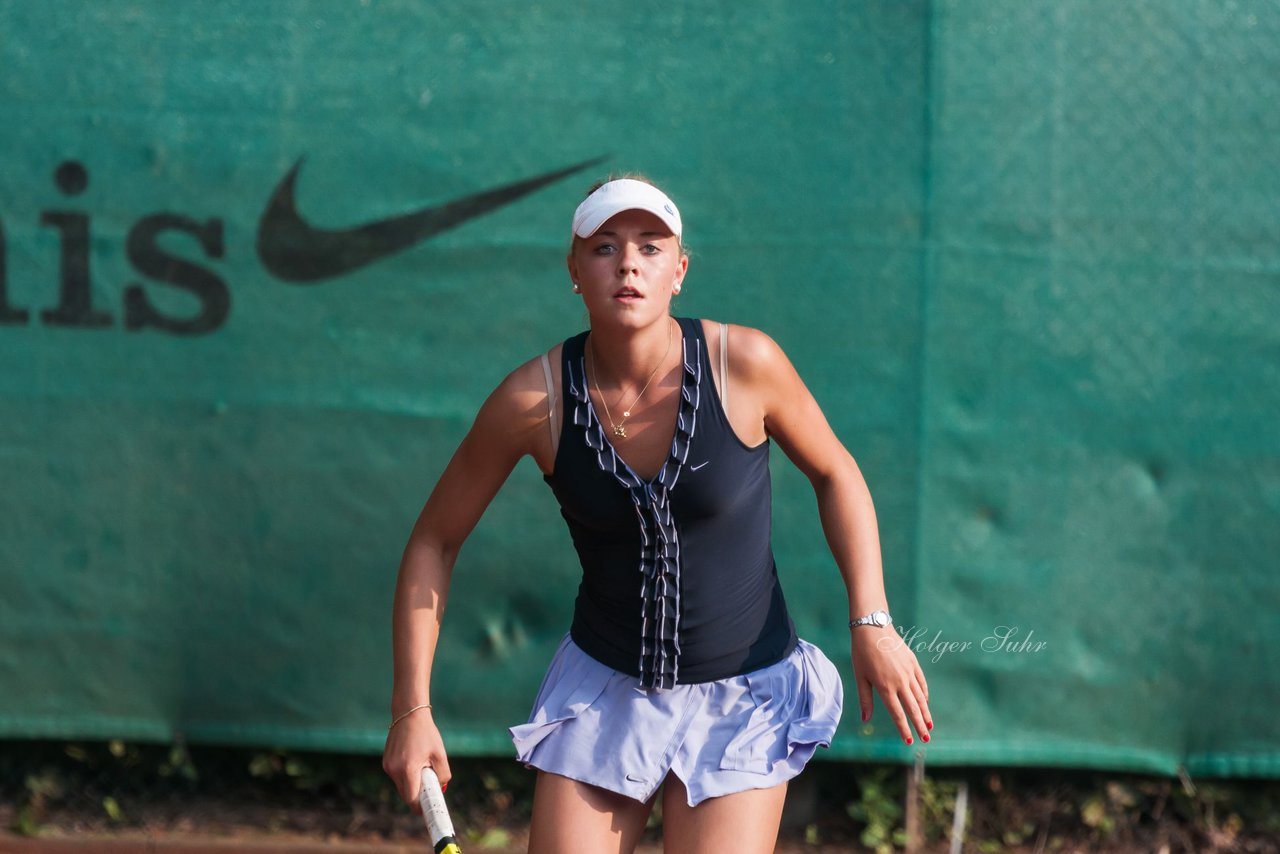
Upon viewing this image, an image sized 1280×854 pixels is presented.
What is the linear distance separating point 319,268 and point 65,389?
2.51 feet

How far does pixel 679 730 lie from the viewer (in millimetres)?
2615

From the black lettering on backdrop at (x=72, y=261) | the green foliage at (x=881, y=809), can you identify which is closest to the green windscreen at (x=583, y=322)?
the black lettering on backdrop at (x=72, y=261)

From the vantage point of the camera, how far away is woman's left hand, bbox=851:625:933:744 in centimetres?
253

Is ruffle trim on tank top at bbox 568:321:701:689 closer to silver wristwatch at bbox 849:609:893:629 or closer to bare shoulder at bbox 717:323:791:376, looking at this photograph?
bare shoulder at bbox 717:323:791:376

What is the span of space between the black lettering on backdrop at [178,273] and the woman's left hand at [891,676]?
211 cm

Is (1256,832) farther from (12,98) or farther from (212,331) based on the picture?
(12,98)

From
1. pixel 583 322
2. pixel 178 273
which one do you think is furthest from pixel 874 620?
pixel 178 273

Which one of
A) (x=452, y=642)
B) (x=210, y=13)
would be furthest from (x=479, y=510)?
(x=210, y=13)

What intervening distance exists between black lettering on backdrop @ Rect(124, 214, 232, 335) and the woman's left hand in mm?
2107

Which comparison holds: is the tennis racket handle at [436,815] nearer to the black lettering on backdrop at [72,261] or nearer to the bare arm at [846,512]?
the bare arm at [846,512]

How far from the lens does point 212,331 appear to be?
12.7ft

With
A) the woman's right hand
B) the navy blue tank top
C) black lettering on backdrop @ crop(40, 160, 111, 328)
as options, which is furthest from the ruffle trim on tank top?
black lettering on backdrop @ crop(40, 160, 111, 328)

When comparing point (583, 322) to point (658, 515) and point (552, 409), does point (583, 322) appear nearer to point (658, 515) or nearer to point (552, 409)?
point (552, 409)

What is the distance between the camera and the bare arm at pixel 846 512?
255cm
